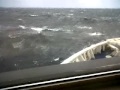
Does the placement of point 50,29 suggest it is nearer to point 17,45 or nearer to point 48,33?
point 48,33

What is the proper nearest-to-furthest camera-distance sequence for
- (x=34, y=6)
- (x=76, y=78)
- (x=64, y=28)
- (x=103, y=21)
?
(x=76, y=78)
(x=34, y=6)
(x=64, y=28)
(x=103, y=21)

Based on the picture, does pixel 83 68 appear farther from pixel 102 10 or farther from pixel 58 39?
pixel 102 10

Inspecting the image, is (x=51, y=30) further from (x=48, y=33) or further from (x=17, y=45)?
(x=17, y=45)

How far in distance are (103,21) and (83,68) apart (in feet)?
1.50

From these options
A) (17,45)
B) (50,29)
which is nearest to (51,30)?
(50,29)

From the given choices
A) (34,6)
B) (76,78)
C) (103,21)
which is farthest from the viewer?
(103,21)

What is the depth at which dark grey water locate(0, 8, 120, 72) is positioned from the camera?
69 cm

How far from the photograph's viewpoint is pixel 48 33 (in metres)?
0.82

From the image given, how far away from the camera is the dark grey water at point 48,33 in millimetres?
694

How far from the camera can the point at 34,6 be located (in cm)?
76

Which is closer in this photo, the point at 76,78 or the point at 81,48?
the point at 76,78

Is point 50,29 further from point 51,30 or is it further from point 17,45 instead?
point 17,45

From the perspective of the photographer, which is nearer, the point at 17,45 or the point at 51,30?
the point at 17,45

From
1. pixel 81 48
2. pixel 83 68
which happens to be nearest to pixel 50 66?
pixel 83 68
